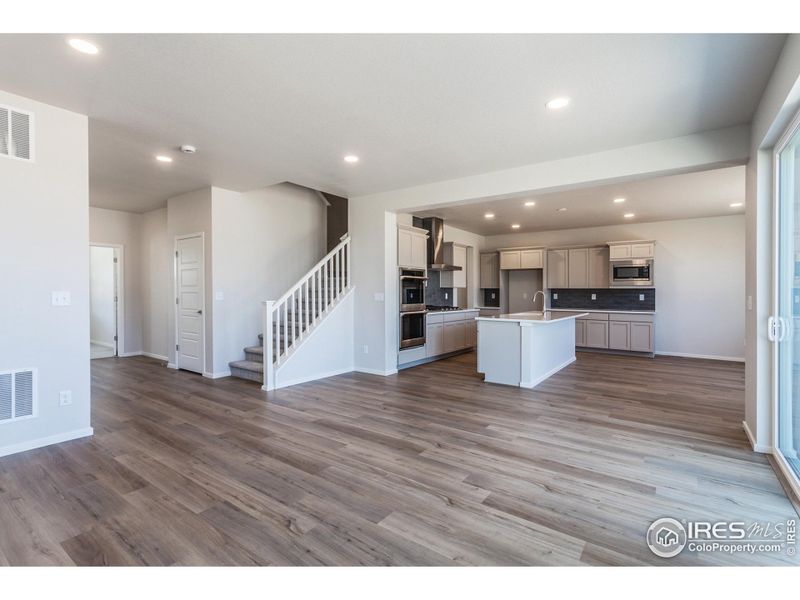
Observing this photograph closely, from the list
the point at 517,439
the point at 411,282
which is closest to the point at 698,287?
the point at 411,282

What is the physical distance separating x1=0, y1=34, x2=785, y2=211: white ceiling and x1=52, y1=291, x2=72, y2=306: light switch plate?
4.94ft

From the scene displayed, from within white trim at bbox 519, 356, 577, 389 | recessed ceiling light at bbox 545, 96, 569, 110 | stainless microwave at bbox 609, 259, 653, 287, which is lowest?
white trim at bbox 519, 356, 577, 389

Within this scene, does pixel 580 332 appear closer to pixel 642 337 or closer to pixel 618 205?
pixel 642 337

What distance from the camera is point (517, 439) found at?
3.24 m

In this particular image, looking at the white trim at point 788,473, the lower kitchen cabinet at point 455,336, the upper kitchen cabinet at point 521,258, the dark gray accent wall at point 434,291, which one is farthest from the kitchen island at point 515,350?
the upper kitchen cabinet at point 521,258

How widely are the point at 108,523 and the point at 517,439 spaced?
281cm

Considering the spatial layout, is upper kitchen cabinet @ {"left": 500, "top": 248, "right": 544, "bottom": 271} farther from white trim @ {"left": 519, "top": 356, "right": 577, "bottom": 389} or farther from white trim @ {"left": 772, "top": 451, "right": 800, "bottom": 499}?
white trim @ {"left": 772, "top": 451, "right": 800, "bottom": 499}

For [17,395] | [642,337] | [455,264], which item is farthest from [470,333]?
[17,395]

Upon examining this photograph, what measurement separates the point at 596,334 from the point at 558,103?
6.29 meters

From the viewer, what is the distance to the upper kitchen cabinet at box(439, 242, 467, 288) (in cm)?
840

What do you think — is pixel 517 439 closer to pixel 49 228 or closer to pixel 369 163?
pixel 369 163

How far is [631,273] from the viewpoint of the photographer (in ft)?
25.4

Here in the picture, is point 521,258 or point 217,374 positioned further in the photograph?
point 521,258

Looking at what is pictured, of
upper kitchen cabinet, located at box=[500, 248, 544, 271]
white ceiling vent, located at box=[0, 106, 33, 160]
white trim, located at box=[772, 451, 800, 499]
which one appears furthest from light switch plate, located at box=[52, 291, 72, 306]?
upper kitchen cabinet, located at box=[500, 248, 544, 271]
